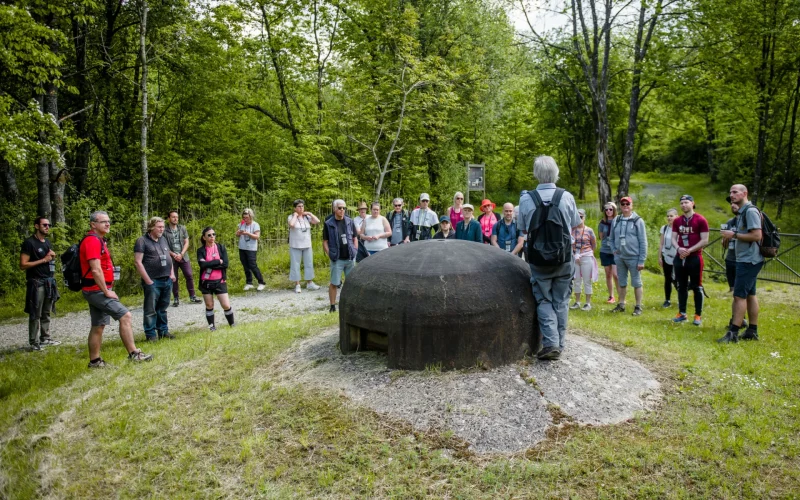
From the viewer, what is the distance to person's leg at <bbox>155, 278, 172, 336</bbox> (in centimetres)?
856

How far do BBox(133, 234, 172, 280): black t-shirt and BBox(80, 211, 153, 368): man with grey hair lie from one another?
109cm

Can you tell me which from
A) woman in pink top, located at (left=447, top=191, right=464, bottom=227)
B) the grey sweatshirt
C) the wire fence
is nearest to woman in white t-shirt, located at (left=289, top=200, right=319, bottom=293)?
woman in pink top, located at (left=447, top=191, right=464, bottom=227)

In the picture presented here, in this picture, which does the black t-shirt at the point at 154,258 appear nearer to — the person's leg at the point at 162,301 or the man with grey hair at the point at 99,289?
the person's leg at the point at 162,301

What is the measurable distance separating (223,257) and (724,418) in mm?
7668

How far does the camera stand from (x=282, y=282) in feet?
45.6

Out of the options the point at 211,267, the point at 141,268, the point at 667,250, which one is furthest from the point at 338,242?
the point at 667,250

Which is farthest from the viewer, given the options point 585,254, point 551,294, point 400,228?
point 400,228

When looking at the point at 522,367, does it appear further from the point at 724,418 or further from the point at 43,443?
the point at 43,443

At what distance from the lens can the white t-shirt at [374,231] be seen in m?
10.9

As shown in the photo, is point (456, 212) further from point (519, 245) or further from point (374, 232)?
point (519, 245)

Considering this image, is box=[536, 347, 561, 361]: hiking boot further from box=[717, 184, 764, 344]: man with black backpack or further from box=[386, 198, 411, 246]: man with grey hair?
box=[386, 198, 411, 246]: man with grey hair

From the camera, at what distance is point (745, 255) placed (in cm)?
735

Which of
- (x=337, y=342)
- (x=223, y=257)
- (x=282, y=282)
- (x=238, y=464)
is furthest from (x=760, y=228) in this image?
(x=282, y=282)

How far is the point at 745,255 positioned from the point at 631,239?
91.5 inches
